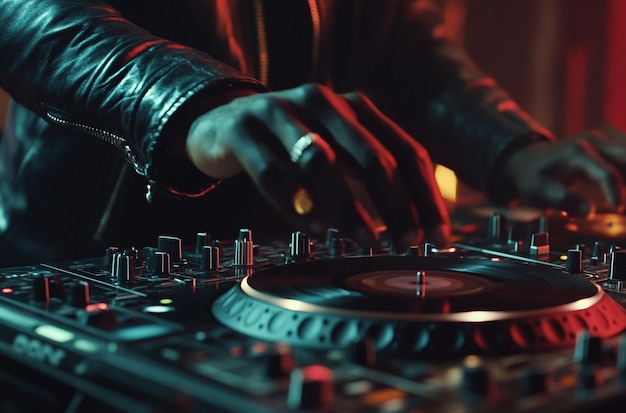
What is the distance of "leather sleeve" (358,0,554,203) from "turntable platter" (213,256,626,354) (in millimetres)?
669

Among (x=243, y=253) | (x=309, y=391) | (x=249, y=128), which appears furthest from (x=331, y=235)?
(x=309, y=391)

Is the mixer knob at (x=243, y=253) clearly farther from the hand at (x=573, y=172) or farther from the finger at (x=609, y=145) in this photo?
the finger at (x=609, y=145)

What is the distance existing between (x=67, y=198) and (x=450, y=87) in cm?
82

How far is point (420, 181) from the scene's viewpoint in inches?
42.7

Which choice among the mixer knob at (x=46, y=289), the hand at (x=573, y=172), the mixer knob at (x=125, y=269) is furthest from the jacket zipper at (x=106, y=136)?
the hand at (x=573, y=172)

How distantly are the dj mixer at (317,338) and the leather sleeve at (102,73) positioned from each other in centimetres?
21

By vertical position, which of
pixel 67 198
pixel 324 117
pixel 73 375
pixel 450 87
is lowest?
pixel 73 375

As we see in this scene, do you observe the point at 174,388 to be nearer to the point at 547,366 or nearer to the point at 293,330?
the point at 293,330

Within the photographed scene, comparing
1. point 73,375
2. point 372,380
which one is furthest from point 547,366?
point 73,375

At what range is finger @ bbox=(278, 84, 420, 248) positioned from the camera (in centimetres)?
101

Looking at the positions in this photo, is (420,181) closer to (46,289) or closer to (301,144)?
(301,144)

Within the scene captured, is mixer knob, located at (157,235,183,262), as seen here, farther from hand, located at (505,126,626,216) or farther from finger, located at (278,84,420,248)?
hand, located at (505,126,626,216)

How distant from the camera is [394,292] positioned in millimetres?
971

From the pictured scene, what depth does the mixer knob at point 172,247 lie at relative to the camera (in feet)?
4.15
